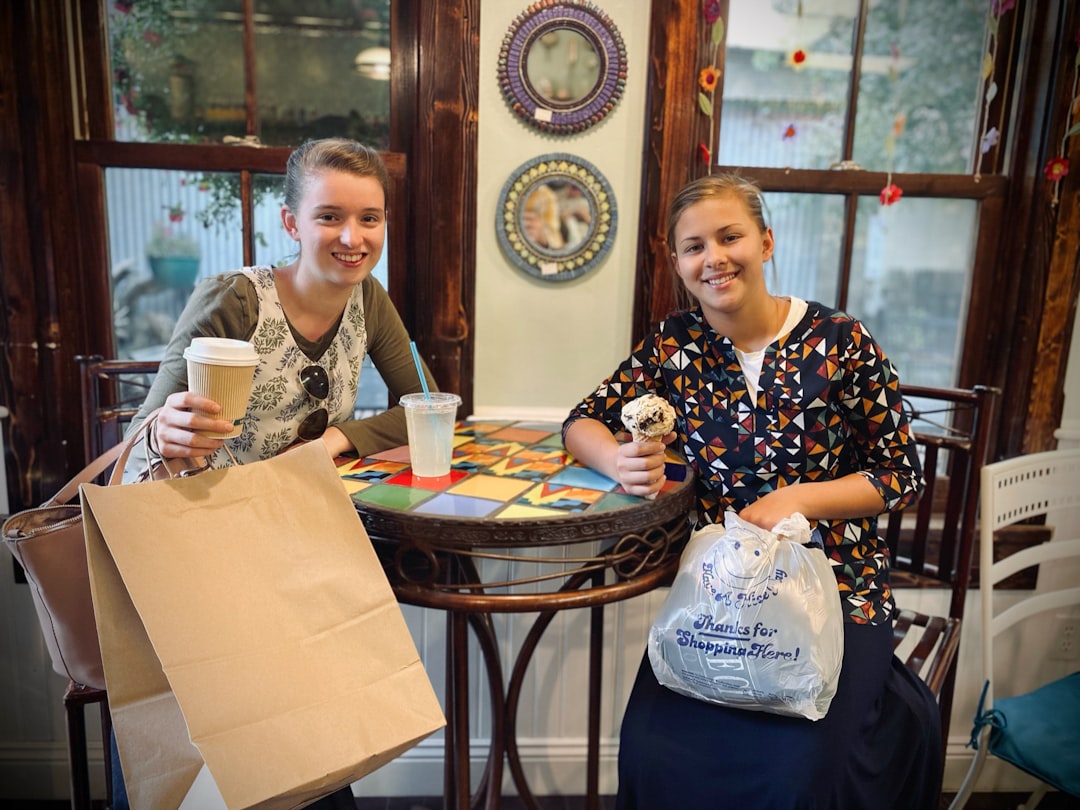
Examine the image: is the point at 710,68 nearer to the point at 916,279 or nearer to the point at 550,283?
the point at 550,283

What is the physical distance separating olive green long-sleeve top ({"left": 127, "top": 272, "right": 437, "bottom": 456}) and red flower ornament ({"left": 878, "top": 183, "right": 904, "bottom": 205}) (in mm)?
1245

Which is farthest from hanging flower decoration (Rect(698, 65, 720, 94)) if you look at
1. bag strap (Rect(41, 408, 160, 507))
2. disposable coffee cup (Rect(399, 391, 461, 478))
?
bag strap (Rect(41, 408, 160, 507))

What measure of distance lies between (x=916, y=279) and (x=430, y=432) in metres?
1.45

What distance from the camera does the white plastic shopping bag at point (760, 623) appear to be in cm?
110

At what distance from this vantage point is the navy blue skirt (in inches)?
43.7

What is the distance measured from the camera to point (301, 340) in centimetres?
138

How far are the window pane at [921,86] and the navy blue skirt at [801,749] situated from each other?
1.26m

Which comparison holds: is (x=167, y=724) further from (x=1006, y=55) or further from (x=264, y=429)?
(x=1006, y=55)

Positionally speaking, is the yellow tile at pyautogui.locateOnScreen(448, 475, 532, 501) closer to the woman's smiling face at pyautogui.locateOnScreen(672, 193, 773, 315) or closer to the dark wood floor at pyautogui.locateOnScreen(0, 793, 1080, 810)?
the woman's smiling face at pyautogui.locateOnScreen(672, 193, 773, 315)

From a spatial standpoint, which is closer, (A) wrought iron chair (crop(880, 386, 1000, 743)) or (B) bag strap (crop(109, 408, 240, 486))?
(B) bag strap (crop(109, 408, 240, 486))

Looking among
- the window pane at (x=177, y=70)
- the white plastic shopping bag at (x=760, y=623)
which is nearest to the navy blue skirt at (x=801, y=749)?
the white plastic shopping bag at (x=760, y=623)

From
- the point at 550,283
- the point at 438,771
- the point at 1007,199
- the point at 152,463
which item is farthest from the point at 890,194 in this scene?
the point at 438,771

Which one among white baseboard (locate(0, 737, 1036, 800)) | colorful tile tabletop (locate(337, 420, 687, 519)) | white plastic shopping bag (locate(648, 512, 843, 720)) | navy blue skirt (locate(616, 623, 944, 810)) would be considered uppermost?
colorful tile tabletop (locate(337, 420, 687, 519))

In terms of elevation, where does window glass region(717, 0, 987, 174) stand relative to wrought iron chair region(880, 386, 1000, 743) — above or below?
above
